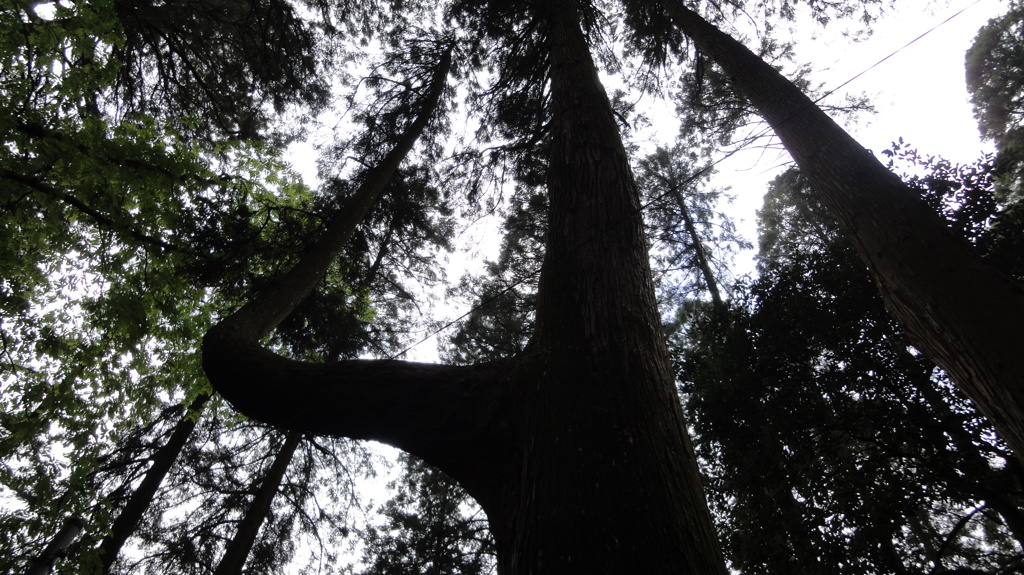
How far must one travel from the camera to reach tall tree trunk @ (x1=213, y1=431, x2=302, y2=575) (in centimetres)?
590

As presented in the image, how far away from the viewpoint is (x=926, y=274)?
2.09 metres

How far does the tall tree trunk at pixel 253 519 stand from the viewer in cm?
590

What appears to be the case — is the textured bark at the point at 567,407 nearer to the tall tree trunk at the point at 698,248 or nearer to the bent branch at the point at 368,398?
the bent branch at the point at 368,398

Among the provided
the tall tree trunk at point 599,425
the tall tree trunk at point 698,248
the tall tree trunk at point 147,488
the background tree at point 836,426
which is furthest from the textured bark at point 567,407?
the tall tree trunk at point 698,248

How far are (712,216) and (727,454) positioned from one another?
675 cm

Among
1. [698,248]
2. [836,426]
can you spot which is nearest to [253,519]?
[836,426]

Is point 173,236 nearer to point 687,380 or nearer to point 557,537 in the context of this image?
point 557,537

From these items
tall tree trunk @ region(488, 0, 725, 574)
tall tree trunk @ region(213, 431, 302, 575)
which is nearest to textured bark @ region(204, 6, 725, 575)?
tall tree trunk @ region(488, 0, 725, 574)

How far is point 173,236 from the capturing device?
14.5ft

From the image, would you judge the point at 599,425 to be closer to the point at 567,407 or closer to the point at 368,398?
the point at 567,407

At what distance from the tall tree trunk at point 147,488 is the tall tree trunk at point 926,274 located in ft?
24.8

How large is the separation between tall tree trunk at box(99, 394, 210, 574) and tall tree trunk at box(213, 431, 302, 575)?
1.27 metres

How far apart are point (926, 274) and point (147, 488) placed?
884 cm

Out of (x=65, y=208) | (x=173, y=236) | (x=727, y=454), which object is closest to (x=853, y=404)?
(x=727, y=454)
